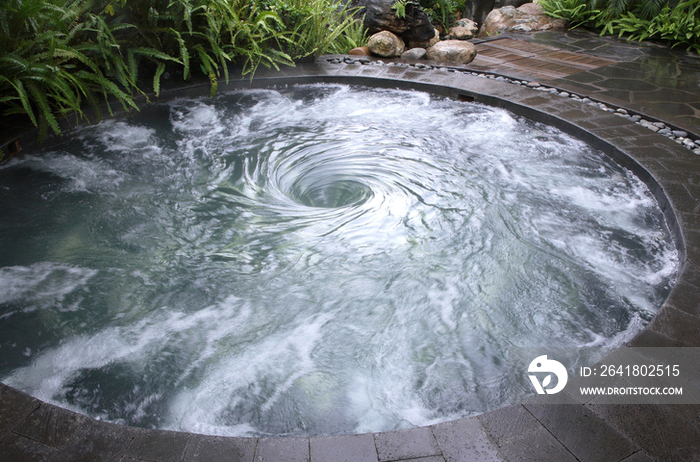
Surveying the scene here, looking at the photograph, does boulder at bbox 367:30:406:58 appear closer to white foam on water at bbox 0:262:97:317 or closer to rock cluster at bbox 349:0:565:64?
rock cluster at bbox 349:0:565:64

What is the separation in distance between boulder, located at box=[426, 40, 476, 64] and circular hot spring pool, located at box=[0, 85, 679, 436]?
2.59 meters

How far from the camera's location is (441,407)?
7.30ft

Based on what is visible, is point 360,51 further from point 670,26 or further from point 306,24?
point 670,26

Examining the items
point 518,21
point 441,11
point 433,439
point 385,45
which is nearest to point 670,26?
point 518,21

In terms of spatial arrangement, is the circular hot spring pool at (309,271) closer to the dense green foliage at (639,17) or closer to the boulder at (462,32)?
the dense green foliage at (639,17)

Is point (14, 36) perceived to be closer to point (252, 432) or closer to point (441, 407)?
point (252, 432)

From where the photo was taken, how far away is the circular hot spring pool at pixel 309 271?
7.61 feet

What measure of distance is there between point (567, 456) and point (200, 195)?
335 cm

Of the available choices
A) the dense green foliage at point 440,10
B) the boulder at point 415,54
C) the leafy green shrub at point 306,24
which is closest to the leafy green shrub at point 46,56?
the leafy green shrub at point 306,24

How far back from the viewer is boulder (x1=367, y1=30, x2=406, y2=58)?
23.9ft

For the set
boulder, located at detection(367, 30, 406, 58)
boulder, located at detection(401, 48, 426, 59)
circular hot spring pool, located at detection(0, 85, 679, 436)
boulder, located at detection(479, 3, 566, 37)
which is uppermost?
boulder, located at detection(479, 3, 566, 37)

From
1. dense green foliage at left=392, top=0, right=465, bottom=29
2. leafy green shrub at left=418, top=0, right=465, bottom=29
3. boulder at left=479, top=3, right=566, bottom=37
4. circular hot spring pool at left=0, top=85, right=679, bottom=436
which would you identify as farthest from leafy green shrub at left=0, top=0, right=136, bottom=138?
boulder at left=479, top=3, right=566, bottom=37

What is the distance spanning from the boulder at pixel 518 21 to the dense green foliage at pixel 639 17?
0.21 m

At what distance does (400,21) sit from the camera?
7.69 meters
